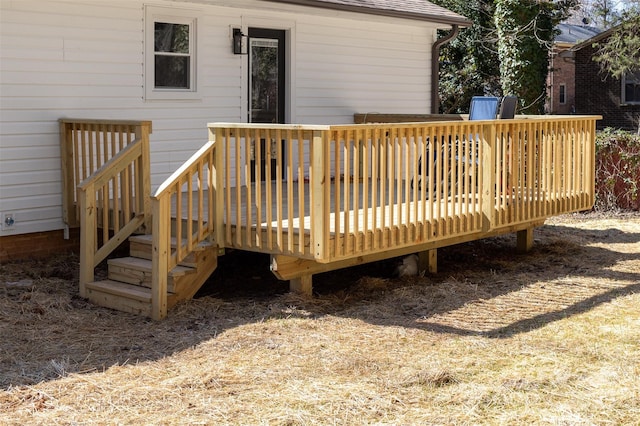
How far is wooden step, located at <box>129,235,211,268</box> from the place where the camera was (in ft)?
25.1

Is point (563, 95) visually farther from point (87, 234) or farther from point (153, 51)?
point (87, 234)

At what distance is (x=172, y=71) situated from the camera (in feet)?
33.6

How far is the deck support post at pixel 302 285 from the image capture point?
25.9ft

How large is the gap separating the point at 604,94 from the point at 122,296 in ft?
73.4

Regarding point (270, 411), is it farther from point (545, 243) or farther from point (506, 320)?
point (545, 243)

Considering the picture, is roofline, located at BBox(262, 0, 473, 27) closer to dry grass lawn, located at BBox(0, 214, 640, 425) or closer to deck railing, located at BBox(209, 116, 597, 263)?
deck railing, located at BBox(209, 116, 597, 263)

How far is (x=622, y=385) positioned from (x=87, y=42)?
6320 millimetres

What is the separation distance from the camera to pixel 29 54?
28.9ft

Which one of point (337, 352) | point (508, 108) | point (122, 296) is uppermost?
point (508, 108)

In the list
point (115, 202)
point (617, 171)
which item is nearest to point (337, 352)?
point (115, 202)

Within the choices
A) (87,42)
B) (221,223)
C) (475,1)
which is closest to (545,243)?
(221,223)

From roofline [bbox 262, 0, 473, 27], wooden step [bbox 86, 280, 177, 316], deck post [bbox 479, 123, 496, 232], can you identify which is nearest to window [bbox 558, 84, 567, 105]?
roofline [bbox 262, 0, 473, 27]

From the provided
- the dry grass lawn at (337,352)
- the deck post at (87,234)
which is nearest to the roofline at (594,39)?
the dry grass lawn at (337,352)

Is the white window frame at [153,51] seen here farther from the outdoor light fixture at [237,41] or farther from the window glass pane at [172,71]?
the outdoor light fixture at [237,41]
